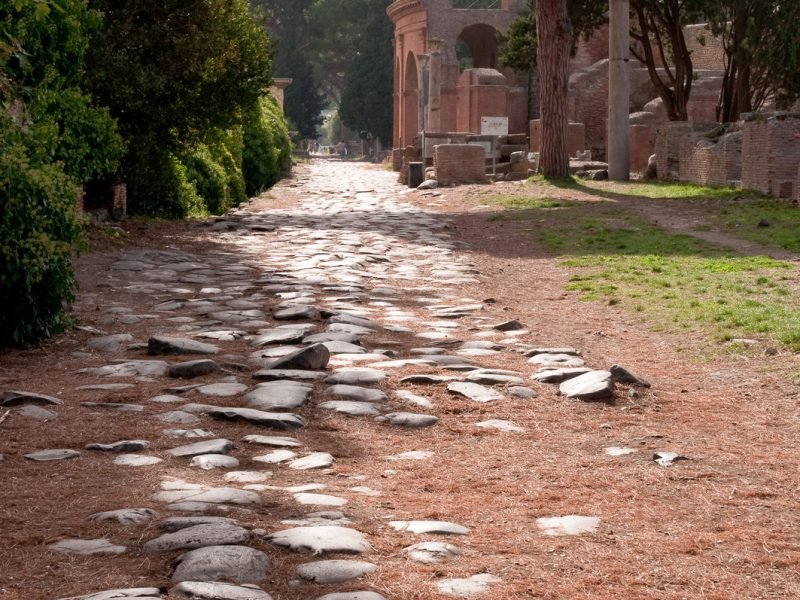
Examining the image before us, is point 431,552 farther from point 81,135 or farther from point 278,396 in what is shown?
point 81,135

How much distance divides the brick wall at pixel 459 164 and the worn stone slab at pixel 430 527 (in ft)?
74.1

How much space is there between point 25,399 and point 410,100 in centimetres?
4345

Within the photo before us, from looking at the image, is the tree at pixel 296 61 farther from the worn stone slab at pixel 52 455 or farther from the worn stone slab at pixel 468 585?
the worn stone slab at pixel 468 585

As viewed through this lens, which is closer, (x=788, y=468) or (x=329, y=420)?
(x=788, y=468)

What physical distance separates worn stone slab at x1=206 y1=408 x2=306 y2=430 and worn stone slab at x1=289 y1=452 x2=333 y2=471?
1.55ft

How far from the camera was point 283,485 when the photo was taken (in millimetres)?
4395

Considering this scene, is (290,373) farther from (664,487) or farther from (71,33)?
(71,33)

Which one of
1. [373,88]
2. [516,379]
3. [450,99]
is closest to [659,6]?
[450,99]

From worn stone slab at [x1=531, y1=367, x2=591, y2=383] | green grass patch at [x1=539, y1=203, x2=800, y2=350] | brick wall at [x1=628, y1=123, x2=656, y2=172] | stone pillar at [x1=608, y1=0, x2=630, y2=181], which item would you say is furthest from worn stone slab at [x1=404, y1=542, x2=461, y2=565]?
brick wall at [x1=628, y1=123, x2=656, y2=172]

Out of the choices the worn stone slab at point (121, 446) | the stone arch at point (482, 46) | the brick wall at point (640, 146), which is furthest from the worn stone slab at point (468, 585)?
the stone arch at point (482, 46)

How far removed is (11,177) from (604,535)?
167 inches

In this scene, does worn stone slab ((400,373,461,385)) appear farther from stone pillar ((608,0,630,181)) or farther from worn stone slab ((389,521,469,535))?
stone pillar ((608,0,630,181))

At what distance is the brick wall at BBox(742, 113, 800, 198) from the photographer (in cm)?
1880

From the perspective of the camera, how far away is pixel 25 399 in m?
5.58
